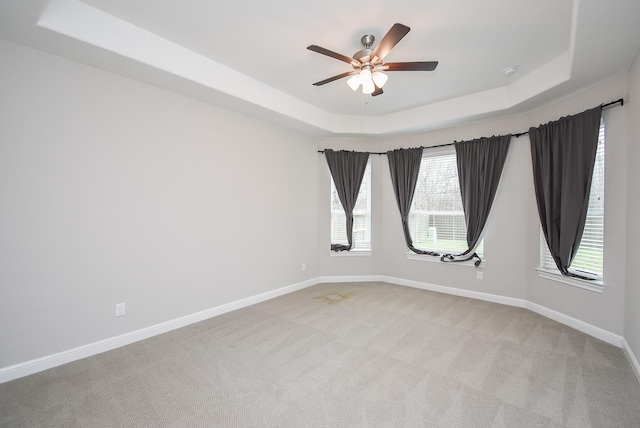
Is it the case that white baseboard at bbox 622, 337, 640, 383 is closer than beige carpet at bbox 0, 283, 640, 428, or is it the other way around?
beige carpet at bbox 0, 283, 640, 428

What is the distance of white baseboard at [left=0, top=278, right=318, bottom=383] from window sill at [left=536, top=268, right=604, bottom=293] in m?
3.63

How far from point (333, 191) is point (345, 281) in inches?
62.4

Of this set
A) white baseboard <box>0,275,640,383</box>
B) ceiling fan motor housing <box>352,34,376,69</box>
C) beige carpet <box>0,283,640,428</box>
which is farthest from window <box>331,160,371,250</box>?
ceiling fan motor housing <box>352,34,376,69</box>

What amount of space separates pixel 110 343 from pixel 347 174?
380 centimetres

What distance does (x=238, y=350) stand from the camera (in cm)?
274

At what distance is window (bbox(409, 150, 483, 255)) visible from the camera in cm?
452

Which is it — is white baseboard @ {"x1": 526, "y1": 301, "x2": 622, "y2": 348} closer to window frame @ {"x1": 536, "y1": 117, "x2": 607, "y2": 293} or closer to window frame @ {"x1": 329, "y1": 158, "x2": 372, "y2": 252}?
window frame @ {"x1": 536, "y1": 117, "x2": 607, "y2": 293}

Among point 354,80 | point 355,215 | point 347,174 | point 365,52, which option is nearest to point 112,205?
point 354,80

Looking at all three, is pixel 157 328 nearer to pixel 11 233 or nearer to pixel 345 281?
pixel 11 233

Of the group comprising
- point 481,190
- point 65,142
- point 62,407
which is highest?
point 65,142

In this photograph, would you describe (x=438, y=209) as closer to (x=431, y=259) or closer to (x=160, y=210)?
(x=431, y=259)

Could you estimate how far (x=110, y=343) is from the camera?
9.04 ft

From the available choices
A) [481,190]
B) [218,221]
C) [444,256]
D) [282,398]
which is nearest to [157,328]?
[218,221]

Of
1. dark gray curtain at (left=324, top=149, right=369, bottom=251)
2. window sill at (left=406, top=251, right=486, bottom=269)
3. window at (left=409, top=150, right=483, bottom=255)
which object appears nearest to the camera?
window sill at (left=406, top=251, right=486, bottom=269)
